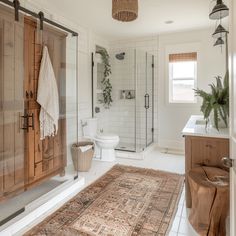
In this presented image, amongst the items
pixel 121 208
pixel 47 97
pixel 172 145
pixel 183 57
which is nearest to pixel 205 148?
pixel 121 208

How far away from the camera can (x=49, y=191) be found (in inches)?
104

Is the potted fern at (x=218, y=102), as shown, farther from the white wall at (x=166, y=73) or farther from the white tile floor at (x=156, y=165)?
the white wall at (x=166, y=73)

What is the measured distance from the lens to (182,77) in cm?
466

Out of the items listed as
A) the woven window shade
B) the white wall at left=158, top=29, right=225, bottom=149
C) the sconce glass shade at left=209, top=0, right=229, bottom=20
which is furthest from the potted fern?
the woven window shade

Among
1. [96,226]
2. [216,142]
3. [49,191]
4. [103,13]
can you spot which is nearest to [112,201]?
[96,226]

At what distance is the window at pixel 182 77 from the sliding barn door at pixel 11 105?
3.23 meters

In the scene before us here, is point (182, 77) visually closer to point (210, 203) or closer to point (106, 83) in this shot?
point (106, 83)

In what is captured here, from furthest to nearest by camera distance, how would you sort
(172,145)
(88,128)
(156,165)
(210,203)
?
(172,145) < (88,128) < (156,165) < (210,203)

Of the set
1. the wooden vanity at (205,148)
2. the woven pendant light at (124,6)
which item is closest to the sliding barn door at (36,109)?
the woven pendant light at (124,6)

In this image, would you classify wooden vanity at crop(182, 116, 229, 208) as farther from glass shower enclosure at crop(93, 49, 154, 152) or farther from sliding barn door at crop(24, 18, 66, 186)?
glass shower enclosure at crop(93, 49, 154, 152)

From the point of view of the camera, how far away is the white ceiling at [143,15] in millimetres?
3121

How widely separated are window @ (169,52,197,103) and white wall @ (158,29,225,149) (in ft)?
0.35

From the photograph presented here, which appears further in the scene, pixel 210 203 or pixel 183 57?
pixel 183 57

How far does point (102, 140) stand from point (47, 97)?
156 cm
